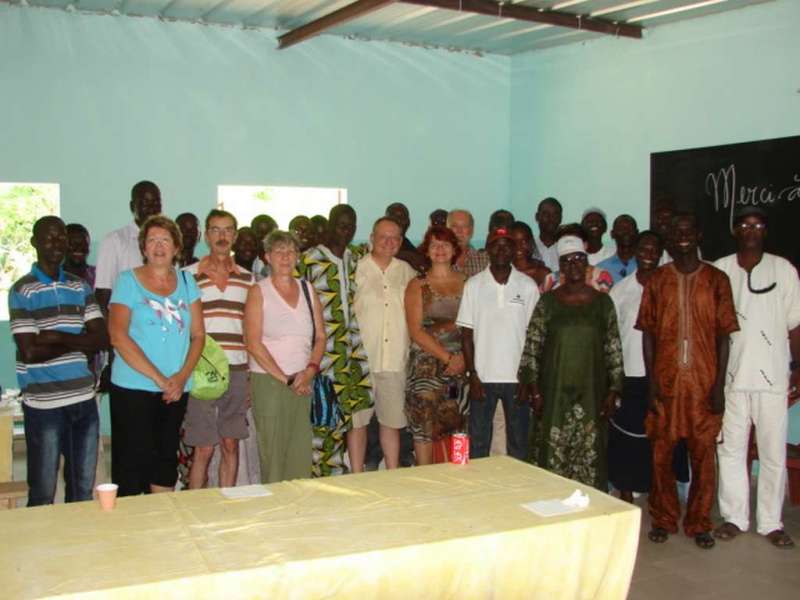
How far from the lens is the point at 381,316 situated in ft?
17.1

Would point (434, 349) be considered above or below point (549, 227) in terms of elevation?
below

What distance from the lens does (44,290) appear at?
4.04 metres

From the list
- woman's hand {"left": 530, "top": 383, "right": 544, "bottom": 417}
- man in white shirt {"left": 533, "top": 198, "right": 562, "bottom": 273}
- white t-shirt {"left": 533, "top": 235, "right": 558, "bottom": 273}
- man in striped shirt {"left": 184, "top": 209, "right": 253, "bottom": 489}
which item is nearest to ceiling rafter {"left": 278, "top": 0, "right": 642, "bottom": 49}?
man in white shirt {"left": 533, "top": 198, "right": 562, "bottom": 273}

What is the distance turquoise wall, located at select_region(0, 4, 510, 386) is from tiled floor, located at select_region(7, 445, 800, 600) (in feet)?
17.7

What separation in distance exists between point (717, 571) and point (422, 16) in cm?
593

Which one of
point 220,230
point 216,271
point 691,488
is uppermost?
point 220,230

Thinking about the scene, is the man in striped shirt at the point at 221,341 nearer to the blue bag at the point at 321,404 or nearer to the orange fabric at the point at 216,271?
the orange fabric at the point at 216,271

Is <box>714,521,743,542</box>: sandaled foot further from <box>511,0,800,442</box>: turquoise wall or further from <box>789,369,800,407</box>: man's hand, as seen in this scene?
<box>511,0,800,442</box>: turquoise wall

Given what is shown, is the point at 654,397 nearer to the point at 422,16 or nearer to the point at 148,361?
the point at 148,361

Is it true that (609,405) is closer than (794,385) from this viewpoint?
Yes

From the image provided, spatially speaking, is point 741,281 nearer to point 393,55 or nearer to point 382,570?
point 382,570

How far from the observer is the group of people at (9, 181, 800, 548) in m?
4.12

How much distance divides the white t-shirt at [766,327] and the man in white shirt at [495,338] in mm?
1174

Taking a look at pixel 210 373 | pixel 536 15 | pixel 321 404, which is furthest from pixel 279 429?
pixel 536 15
